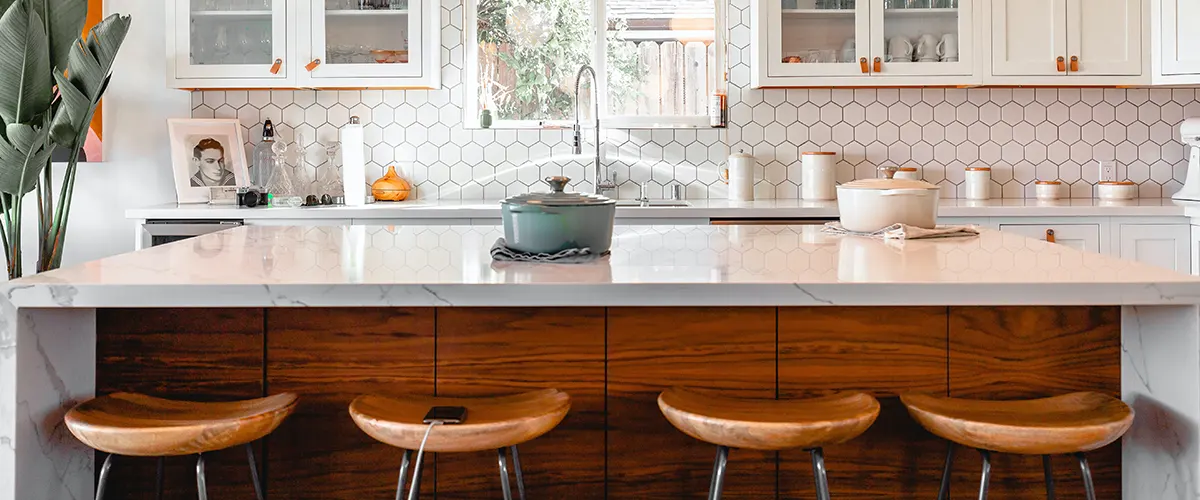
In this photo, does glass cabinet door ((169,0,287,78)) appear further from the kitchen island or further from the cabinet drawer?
the cabinet drawer

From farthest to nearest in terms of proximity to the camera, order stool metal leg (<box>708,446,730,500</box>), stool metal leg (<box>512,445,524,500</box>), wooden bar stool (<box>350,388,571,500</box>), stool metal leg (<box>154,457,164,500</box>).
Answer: stool metal leg (<box>154,457,164,500</box>) < stool metal leg (<box>512,445,524,500</box>) < stool metal leg (<box>708,446,730,500</box>) < wooden bar stool (<box>350,388,571,500</box>)

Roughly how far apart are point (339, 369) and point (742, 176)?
250 cm

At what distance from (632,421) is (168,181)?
3.14 m

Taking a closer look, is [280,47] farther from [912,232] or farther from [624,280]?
[624,280]

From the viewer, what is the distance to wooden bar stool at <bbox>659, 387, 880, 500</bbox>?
1.66 metres

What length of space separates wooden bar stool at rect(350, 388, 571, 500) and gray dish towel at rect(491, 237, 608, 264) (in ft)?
0.89

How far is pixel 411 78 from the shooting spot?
4.05 meters

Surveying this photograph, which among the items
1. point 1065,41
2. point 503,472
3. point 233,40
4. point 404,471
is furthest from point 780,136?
point 404,471

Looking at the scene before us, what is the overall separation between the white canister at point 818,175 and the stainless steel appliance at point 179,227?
88.5 inches

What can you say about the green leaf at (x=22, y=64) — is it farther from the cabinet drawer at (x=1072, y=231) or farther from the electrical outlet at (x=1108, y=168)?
the electrical outlet at (x=1108, y=168)

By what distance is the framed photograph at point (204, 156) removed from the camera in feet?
13.9

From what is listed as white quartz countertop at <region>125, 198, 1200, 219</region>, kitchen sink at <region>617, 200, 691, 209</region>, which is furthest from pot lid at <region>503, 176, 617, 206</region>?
kitchen sink at <region>617, 200, 691, 209</region>

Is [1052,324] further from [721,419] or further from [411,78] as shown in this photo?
[411,78]

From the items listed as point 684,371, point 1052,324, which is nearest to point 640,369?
point 684,371
